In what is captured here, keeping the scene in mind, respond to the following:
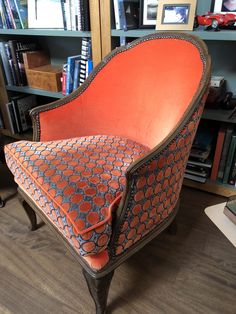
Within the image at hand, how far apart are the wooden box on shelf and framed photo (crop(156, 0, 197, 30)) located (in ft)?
2.49

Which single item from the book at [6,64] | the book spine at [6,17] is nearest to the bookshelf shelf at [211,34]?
the book spine at [6,17]

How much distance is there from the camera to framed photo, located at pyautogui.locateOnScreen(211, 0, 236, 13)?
1201 millimetres

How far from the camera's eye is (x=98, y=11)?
126 cm

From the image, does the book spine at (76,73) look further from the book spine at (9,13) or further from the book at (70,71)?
the book spine at (9,13)

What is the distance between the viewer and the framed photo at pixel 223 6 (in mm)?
1201

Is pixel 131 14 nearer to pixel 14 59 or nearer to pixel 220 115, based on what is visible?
pixel 220 115

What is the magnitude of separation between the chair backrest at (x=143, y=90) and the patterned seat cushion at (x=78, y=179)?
10 cm

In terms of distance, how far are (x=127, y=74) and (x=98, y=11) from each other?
0.46 meters

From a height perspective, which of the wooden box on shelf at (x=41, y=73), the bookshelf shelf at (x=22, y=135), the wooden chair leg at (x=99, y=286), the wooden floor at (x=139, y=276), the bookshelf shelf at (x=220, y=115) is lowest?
the wooden floor at (x=139, y=276)

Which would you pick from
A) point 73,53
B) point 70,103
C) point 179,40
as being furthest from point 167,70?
point 73,53

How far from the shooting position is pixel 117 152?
96 cm

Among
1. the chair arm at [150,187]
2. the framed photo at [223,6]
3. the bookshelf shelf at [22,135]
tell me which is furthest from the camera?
the bookshelf shelf at [22,135]

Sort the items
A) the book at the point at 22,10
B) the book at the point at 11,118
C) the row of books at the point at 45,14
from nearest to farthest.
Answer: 1. the row of books at the point at 45,14
2. the book at the point at 22,10
3. the book at the point at 11,118

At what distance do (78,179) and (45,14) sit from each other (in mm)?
1224
